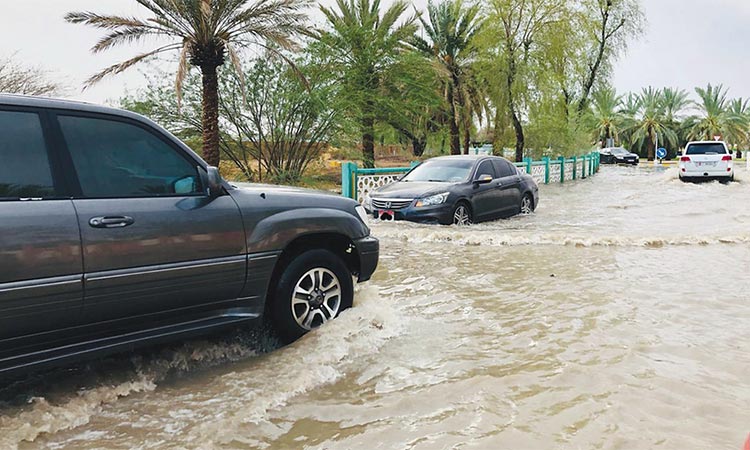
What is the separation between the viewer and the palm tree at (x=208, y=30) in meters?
15.0

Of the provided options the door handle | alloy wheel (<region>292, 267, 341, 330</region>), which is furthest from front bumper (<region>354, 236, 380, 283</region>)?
the door handle

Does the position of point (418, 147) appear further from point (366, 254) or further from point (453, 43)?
point (366, 254)

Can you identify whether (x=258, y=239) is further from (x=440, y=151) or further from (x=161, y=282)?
(x=440, y=151)

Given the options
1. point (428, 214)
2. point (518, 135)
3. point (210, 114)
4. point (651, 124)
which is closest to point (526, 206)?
point (428, 214)

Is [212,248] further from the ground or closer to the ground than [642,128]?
closer to the ground

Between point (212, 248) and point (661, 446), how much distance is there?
2.94m

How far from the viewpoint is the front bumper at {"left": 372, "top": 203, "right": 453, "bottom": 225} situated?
10.7 m

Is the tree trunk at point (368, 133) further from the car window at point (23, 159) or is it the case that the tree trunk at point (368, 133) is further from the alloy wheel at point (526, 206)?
the car window at point (23, 159)

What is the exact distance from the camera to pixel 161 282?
3705mm

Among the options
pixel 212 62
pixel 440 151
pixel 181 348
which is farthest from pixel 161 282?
pixel 440 151

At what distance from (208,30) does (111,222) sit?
43.3ft

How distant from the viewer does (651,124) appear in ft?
185

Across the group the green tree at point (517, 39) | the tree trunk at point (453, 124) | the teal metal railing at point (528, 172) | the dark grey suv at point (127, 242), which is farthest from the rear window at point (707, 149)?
the dark grey suv at point (127, 242)

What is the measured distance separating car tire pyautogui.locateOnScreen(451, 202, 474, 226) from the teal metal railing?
2210 mm
